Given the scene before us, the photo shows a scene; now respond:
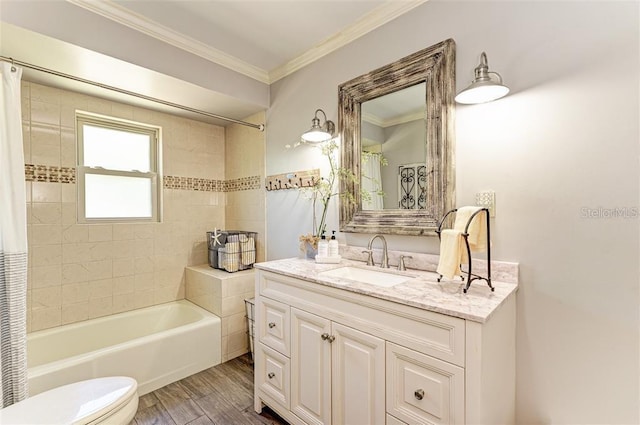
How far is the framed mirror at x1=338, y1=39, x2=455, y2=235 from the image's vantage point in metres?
1.54

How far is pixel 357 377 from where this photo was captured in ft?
4.20

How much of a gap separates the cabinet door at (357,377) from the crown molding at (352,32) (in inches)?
72.3

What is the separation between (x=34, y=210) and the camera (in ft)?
6.95

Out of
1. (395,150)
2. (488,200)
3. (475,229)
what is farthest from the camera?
(395,150)

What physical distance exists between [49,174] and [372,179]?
8.03 ft

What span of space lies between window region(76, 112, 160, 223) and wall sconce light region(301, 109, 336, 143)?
168 centimetres

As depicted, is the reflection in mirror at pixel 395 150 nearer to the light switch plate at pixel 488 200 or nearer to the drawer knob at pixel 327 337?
the light switch plate at pixel 488 200

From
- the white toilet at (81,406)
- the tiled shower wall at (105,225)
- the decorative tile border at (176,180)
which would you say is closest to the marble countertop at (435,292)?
the white toilet at (81,406)

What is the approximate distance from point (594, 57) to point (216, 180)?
10.0ft

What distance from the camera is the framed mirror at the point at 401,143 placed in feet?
5.07

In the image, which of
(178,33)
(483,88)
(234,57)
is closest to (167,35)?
(178,33)

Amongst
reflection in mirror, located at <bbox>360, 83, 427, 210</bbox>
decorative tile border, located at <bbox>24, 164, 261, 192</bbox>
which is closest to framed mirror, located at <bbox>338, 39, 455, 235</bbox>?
reflection in mirror, located at <bbox>360, 83, 427, 210</bbox>

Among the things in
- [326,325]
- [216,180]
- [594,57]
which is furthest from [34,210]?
[594,57]

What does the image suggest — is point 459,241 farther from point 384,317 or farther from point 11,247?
point 11,247
